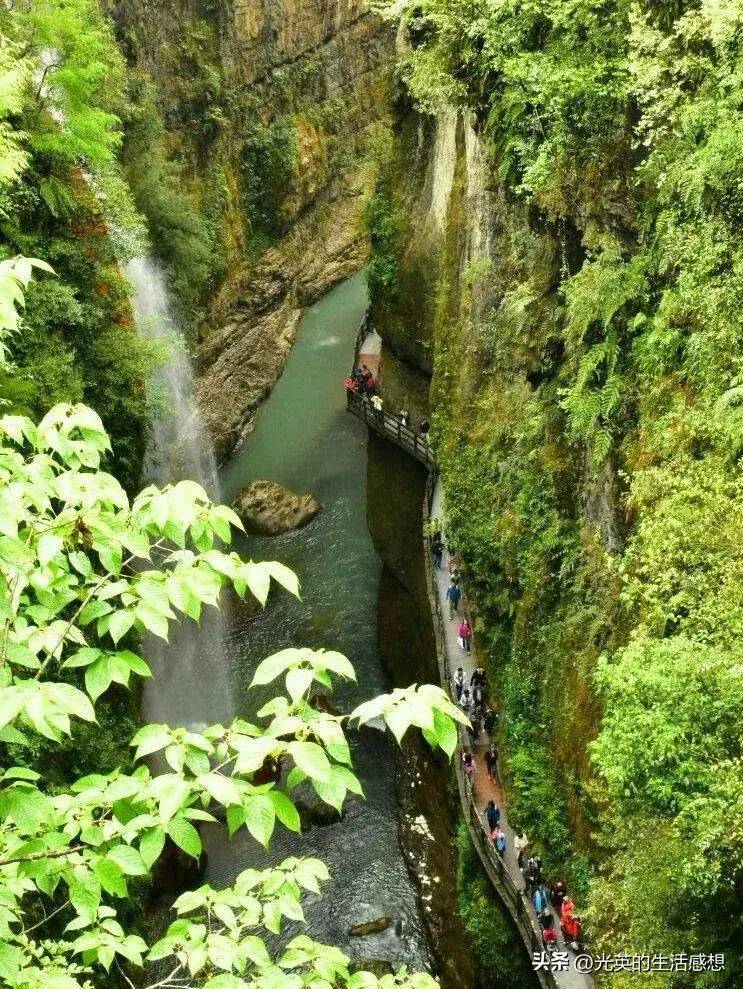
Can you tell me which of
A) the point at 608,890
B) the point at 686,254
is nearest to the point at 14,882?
the point at 608,890

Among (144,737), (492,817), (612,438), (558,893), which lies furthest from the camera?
(492,817)

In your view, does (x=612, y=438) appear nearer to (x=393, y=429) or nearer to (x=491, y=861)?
(x=491, y=861)

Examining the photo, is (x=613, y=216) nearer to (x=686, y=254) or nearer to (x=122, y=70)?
(x=686, y=254)

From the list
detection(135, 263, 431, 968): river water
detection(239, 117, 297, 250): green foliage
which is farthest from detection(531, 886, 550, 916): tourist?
detection(239, 117, 297, 250): green foliage

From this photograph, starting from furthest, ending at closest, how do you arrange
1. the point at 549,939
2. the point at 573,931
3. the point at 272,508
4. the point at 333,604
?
the point at 272,508, the point at 333,604, the point at 549,939, the point at 573,931

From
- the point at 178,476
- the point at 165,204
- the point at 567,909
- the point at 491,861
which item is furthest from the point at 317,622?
the point at 165,204

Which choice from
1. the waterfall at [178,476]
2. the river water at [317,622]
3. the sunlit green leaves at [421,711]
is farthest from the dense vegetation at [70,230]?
the sunlit green leaves at [421,711]

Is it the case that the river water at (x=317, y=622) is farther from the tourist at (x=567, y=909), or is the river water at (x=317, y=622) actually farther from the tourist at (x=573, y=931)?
the tourist at (x=567, y=909)
